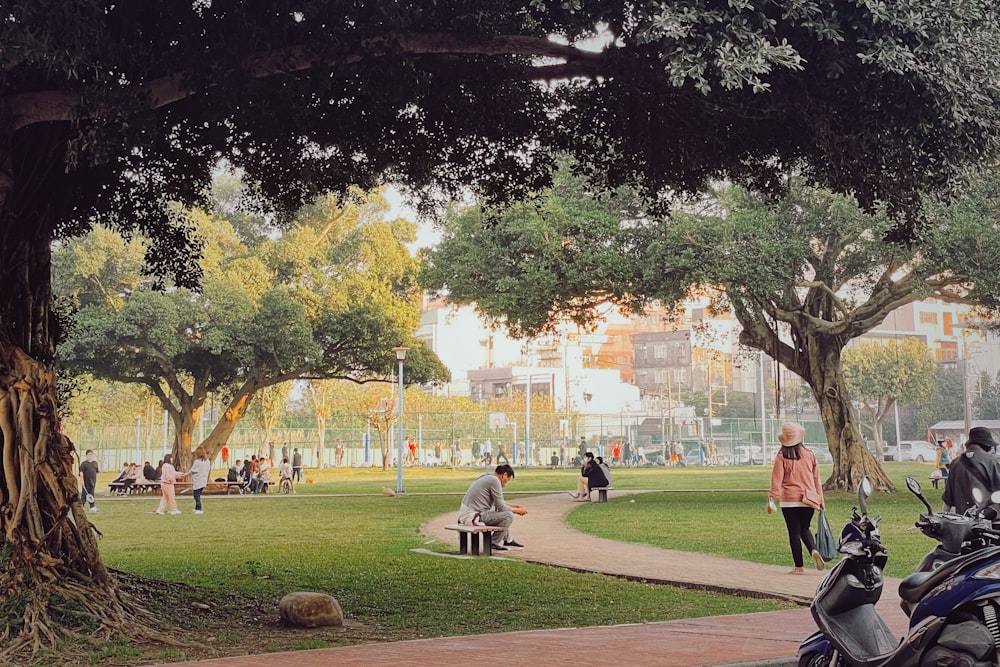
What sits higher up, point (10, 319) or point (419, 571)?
point (10, 319)

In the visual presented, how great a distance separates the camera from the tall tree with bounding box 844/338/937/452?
79.2 metres

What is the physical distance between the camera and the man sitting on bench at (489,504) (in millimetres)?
15047

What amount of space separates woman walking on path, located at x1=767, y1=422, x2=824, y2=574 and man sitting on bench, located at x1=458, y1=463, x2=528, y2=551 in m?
3.77

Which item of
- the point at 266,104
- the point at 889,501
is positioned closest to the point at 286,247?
the point at 889,501

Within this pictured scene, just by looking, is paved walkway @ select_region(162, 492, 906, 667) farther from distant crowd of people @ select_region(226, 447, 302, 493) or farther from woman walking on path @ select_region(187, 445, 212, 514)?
distant crowd of people @ select_region(226, 447, 302, 493)

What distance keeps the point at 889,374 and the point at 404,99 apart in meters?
75.1

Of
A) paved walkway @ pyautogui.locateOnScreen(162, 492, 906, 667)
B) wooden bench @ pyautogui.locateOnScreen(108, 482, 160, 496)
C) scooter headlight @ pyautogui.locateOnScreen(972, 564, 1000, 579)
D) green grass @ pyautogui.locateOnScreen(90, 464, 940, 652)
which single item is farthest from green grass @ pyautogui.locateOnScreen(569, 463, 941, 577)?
wooden bench @ pyautogui.locateOnScreen(108, 482, 160, 496)

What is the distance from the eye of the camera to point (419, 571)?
13430 millimetres

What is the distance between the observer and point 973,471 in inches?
375

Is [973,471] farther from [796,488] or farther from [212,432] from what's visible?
[212,432]

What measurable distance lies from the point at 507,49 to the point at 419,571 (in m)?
6.84

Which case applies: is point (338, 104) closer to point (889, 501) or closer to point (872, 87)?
point (872, 87)

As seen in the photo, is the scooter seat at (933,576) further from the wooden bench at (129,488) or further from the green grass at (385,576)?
the wooden bench at (129,488)

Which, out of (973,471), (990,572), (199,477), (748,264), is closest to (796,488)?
(973,471)
